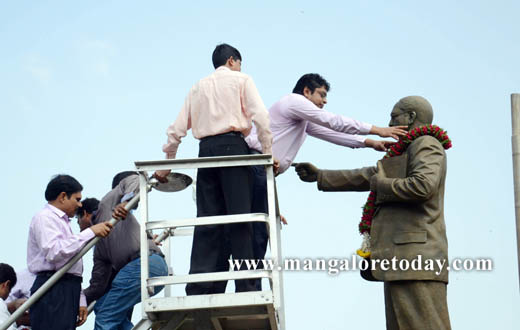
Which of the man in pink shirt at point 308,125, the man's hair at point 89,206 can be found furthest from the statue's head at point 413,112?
the man's hair at point 89,206

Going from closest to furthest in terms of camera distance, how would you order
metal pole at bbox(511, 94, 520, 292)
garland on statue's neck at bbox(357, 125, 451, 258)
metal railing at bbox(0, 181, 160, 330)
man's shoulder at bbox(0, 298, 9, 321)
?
1. metal railing at bbox(0, 181, 160, 330)
2. garland on statue's neck at bbox(357, 125, 451, 258)
3. man's shoulder at bbox(0, 298, 9, 321)
4. metal pole at bbox(511, 94, 520, 292)

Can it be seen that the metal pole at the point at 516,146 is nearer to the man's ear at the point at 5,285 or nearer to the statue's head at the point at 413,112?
the statue's head at the point at 413,112

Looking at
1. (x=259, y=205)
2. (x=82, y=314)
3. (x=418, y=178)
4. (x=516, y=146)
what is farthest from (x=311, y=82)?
(x=82, y=314)

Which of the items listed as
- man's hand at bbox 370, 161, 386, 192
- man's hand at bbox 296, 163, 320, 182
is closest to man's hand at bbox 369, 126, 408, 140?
man's hand at bbox 370, 161, 386, 192

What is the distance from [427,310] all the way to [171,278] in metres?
2.28

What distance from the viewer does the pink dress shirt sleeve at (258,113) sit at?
27.3 ft

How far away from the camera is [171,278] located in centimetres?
755

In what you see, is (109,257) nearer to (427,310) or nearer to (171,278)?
(171,278)

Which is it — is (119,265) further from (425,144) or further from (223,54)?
(425,144)

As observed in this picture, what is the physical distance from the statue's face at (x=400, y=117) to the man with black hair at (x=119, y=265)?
2653 millimetres

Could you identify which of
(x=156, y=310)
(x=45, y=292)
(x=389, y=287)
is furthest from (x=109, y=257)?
(x=389, y=287)

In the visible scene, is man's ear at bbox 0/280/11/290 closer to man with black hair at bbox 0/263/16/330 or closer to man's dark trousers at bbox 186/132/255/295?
man with black hair at bbox 0/263/16/330

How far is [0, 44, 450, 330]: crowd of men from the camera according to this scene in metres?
8.23

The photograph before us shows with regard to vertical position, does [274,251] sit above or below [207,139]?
below
